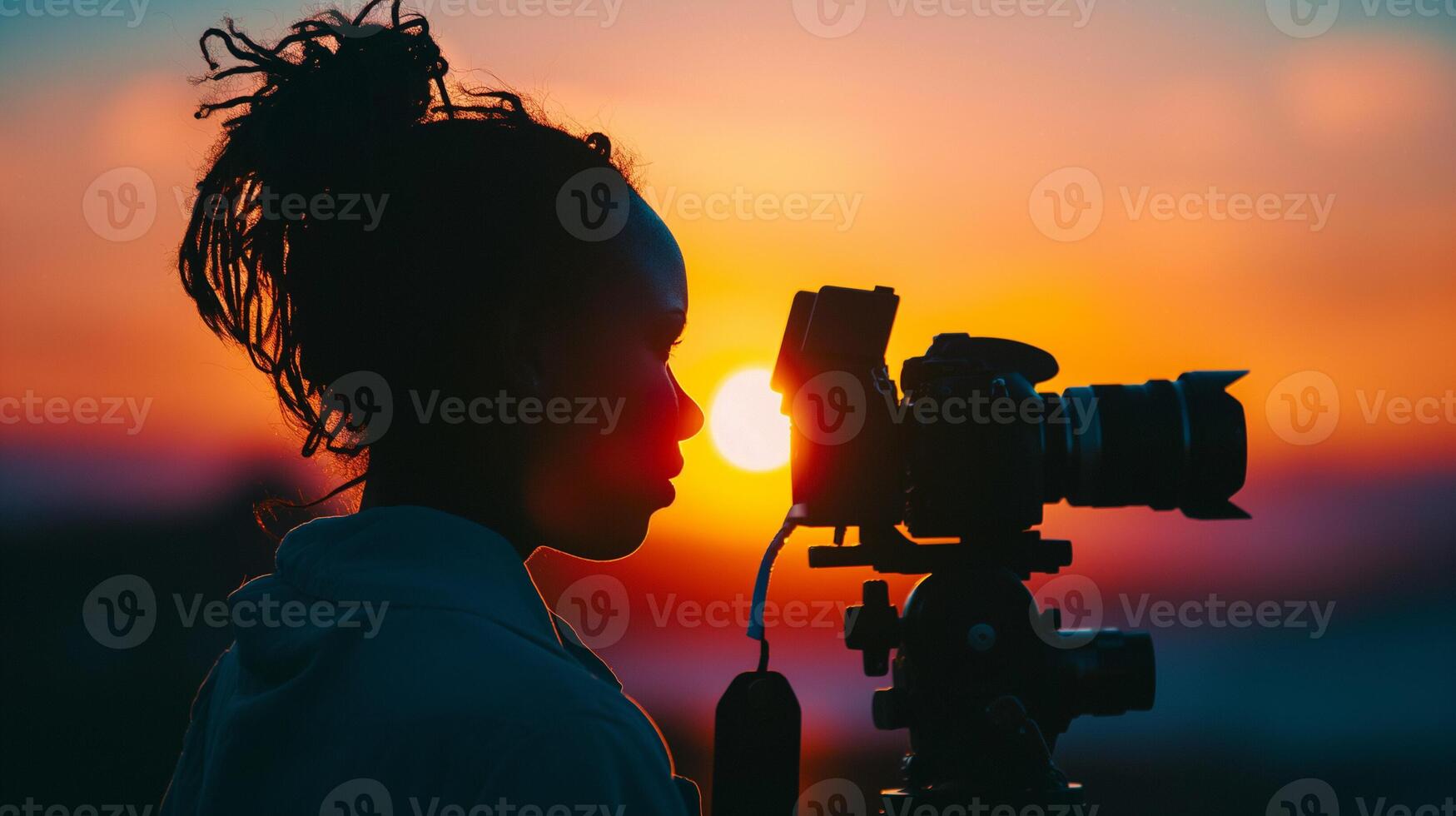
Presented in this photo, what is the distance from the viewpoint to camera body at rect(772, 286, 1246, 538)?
193 centimetres

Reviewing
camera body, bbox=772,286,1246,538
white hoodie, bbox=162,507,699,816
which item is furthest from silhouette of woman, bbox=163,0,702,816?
camera body, bbox=772,286,1246,538

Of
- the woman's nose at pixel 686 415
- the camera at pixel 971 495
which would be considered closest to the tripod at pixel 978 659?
the camera at pixel 971 495

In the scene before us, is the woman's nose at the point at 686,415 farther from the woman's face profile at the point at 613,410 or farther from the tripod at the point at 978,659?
the tripod at the point at 978,659

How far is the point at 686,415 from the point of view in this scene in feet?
5.10

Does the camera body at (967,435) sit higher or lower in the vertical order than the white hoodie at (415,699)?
higher

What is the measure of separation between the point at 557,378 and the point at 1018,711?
0.89 meters

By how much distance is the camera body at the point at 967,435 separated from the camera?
6.34 feet

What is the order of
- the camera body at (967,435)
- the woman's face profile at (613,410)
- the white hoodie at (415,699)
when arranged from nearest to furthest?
the white hoodie at (415,699)
the woman's face profile at (613,410)
the camera body at (967,435)

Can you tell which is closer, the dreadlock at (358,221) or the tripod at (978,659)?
the dreadlock at (358,221)

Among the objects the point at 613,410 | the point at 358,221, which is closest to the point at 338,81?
the point at 358,221

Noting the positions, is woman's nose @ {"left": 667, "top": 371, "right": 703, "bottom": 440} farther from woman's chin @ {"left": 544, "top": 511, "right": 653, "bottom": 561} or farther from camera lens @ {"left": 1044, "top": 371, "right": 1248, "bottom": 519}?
camera lens @ {"left": 1044, "top": 371, "right": 1248, "bottom": 519}

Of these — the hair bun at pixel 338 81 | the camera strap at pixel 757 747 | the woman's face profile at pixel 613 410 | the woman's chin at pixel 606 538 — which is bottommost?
the camera strap at pixel 757 747

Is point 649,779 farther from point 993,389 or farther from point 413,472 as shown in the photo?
point 993,389

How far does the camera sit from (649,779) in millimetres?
985
